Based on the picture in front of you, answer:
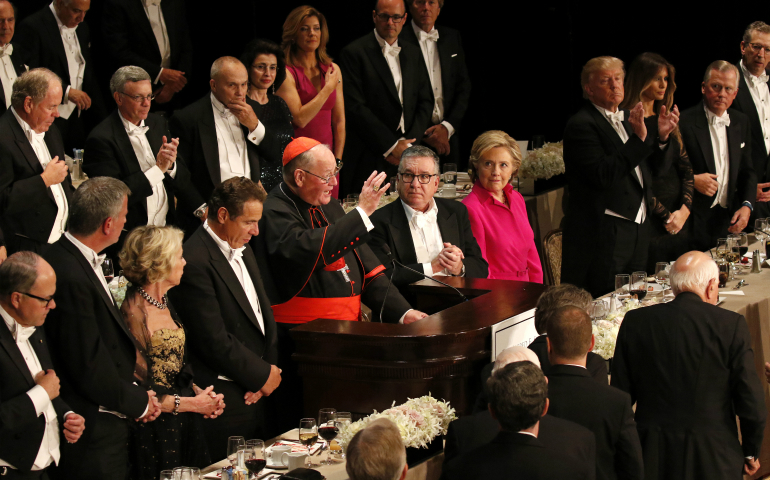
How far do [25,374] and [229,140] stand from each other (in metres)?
2.71

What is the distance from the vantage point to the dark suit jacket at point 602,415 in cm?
313

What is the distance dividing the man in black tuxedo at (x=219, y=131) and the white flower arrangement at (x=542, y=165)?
226cm

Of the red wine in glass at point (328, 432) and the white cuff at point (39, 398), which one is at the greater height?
the white cuff at point (39, 398)

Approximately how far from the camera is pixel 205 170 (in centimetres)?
579

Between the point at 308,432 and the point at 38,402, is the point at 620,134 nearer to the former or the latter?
the point at 308,432

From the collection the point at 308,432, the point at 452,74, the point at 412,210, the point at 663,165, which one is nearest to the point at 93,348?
the point at 308,432

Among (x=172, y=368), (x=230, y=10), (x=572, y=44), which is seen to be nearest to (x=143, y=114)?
(x=172, y=368)

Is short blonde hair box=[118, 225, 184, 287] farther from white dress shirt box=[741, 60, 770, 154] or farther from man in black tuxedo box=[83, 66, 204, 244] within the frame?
white dress shirt box=[741, 60, 770, 154]

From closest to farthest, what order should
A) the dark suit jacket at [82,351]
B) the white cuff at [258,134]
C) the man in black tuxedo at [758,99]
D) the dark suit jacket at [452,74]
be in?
the dark suit jacket at [82,351] < the white cuff at [258,134] < the man in black tuxedo at [758,99] < the dark suit jacket at [452,74]

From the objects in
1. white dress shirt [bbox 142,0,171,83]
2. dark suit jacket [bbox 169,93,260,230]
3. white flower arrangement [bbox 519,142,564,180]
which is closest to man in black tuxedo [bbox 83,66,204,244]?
dark suit jacket [bbox 169,93,260,230]

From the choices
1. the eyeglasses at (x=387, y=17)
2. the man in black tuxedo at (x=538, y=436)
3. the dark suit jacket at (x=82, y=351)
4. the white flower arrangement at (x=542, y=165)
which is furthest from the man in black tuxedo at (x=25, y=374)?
the white flower arrangement at (x=542, y=165)

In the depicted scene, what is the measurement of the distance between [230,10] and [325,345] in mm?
Answer: 5594

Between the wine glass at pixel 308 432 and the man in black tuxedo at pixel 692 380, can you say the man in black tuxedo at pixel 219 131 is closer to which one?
the wine glass at pixel 308 432

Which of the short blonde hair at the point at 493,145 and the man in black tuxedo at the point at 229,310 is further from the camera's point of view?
the short blonde hair at the point at 493,145
